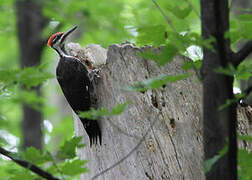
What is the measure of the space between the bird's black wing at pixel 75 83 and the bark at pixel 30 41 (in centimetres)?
341

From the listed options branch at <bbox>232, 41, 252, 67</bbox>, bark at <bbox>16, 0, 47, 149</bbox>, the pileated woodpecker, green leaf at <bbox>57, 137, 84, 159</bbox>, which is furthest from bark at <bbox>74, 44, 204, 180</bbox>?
bark at <bbox>16, 0, 47, 149</bbox>

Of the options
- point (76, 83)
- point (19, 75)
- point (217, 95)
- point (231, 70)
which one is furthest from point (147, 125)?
point (231, 70)

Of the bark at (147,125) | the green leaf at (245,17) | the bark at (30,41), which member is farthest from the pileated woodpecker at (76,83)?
the bark at (30,41)

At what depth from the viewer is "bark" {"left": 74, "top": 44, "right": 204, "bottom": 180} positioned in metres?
2.40

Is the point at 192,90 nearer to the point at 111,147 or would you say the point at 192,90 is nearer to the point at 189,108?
the point at 189,108

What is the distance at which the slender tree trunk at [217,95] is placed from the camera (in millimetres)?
1401

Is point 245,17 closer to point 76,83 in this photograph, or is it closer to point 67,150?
point 67,150

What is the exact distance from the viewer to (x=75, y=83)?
11.2ft

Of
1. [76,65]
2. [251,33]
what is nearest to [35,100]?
[76,65]

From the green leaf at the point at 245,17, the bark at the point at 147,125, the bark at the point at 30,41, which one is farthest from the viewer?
the bark at the point at 30,41

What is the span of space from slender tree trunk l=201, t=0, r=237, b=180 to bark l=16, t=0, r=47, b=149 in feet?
18.4

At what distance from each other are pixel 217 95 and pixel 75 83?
6.95ft

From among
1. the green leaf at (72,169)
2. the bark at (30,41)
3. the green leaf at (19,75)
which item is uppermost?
the green leaf at (72,169)

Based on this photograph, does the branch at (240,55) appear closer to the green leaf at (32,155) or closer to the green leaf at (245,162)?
the green leaf at (245,162)
